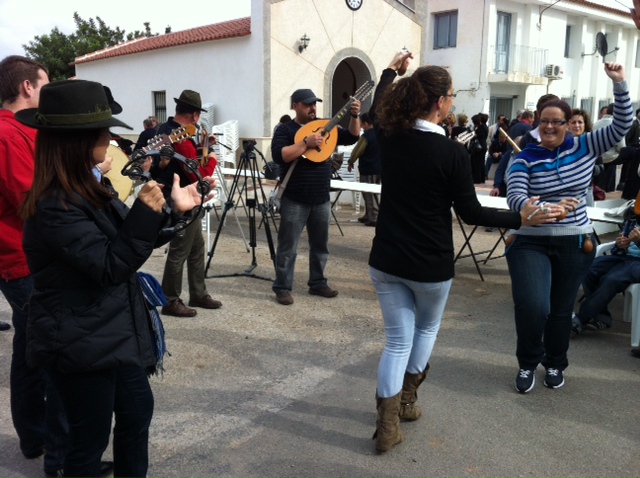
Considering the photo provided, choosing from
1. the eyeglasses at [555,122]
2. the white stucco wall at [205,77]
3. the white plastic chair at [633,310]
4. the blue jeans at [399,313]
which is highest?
the white stucco wall at [205,77]

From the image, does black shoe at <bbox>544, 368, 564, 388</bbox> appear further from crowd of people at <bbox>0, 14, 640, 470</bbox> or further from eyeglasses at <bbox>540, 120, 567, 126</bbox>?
eyeglasses at <bbox>540, 120, 567, 126</bbox>

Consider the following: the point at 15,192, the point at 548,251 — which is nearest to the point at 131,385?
the point at 15,192

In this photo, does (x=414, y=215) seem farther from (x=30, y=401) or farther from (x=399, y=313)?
(x=30, y=401)

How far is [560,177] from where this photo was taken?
3.57 m

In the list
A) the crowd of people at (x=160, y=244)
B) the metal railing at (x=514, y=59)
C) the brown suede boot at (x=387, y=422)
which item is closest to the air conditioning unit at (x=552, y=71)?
the metal railing at (x=514, y=59)

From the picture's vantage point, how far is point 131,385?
2186mm

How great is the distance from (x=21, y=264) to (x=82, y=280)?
0.98 m

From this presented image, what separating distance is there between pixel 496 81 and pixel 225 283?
1912 cm

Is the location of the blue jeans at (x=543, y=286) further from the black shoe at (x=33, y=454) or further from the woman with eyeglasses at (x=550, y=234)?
the black shoe at (x=33, y=454)

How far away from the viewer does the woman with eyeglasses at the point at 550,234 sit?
3.56 metres

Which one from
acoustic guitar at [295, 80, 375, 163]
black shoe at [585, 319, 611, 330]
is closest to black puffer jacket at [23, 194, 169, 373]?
acoustic guitar at [295, 80, 375, 163]

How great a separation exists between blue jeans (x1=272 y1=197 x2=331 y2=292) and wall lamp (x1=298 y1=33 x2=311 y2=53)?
1263cm

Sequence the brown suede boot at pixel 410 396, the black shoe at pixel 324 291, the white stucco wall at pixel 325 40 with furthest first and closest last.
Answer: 1. the white stucco wall at pixel 325 40
2. the black shoe at pixel 324 291
3. the brown suede boot at pixel 410 396

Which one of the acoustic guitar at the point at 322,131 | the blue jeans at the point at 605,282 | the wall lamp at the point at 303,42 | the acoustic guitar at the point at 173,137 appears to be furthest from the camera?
the wall lamp at the point at 303,42
